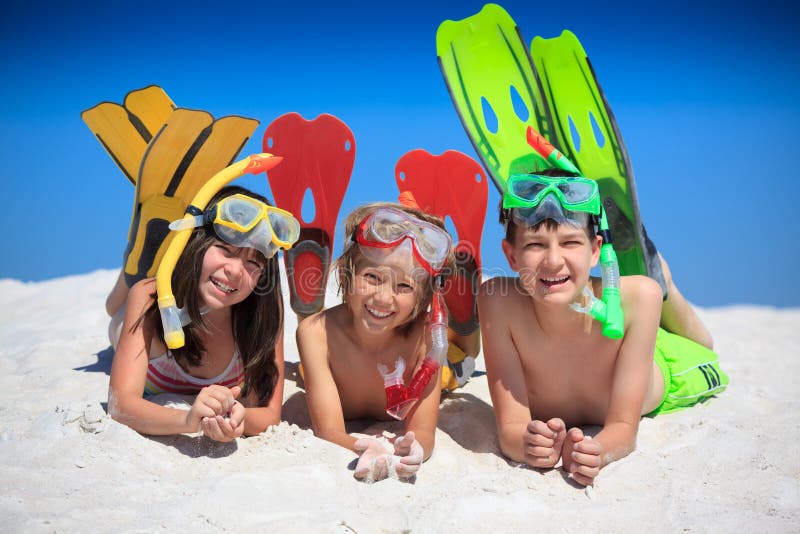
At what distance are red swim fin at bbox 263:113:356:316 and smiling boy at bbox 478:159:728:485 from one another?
1.21 metres

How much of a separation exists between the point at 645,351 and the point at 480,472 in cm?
94

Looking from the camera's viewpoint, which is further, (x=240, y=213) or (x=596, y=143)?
(x=596, y=143)

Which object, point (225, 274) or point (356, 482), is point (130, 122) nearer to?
point (225, 274)

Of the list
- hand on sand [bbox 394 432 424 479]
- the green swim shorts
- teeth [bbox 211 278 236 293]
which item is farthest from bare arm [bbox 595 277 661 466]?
teeth [bbox 211 278 236 293]

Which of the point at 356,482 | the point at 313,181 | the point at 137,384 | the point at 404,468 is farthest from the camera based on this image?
the point at 313,181

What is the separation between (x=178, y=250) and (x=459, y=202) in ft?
5.23

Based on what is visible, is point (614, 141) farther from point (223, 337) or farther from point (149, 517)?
point (149, 517)

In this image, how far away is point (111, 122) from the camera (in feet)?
14.4

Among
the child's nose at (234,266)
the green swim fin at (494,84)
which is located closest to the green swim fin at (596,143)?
the green swim fin at (494,84)

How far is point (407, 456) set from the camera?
8.81 ft

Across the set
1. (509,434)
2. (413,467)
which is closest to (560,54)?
(509,434)

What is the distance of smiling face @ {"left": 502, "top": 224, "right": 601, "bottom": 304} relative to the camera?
3.04 m

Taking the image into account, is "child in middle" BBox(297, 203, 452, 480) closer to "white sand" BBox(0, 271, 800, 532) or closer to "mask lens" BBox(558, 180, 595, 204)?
"white sand" BBox(0, 271, 800, 532)

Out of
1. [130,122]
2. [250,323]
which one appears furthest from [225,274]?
[130,122]
